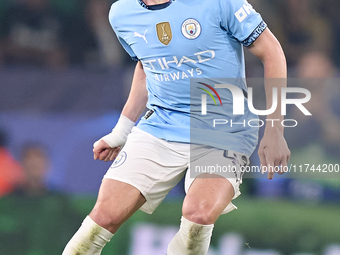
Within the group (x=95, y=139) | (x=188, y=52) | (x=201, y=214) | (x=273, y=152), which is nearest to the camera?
(x=201, y=214)

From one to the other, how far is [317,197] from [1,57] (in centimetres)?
285

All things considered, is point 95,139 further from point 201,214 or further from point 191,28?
point 201,214

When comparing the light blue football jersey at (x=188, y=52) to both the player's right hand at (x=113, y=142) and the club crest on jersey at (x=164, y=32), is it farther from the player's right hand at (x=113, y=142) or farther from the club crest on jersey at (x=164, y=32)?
the player's right hand at (x=113, y=142)

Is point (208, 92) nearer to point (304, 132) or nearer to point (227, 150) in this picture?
point (227, 150)

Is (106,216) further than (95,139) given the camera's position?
No

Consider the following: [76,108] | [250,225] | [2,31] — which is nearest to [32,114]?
[76,108]

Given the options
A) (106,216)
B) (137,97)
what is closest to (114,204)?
(106,216)

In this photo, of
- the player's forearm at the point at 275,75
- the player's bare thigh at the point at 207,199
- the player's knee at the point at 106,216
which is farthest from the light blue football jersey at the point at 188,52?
the player's knee at the point at 106,216

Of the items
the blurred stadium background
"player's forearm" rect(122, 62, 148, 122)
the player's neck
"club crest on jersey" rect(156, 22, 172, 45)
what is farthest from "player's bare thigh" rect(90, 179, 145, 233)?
the blurred stadium background

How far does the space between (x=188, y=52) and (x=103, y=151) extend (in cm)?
68

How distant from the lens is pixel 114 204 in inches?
93.0

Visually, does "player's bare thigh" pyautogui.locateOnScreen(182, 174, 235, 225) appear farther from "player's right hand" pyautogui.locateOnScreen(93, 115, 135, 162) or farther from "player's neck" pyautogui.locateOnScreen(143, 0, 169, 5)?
"player's neck" pyautogui.locateOnScreen(143, 0, 169, 5)

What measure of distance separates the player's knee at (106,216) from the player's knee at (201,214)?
308 mm

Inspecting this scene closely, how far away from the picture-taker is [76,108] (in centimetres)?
409
